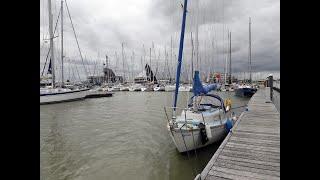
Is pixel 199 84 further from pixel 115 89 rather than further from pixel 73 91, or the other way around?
pixel 115 89

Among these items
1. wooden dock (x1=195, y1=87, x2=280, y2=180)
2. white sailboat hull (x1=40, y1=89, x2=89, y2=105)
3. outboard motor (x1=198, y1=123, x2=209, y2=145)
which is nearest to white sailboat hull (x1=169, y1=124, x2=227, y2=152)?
outboard motor (x1=198, y1=123, x2=209, y2=145)

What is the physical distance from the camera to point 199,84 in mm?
10594

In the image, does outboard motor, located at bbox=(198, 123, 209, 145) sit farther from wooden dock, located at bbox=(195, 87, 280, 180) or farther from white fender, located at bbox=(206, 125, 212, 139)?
wooden dock, located at bbox=(195, 87, 280, 180)

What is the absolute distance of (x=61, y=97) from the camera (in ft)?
108

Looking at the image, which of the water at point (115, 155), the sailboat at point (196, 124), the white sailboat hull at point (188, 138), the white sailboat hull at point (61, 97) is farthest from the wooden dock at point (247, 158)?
the white sailboat hull at point (61, 97)

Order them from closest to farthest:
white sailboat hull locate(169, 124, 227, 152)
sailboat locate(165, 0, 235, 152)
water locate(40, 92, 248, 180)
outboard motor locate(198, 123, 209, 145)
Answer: water locate(40, 92, 248, 180), white sailboat hull locate(169, 124, 227, 152), sailboat locate(165, 0, 235, 152), outboard motor locate(198, 123, 209, 145)

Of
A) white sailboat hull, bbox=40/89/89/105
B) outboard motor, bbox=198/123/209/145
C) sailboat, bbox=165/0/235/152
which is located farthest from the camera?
white sailboat hull, bbox=40/89/89/105

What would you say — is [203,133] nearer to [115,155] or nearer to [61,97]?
[115,155]

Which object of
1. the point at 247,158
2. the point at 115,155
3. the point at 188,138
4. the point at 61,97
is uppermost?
the point at 61,97

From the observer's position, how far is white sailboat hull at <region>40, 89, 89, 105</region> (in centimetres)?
3095

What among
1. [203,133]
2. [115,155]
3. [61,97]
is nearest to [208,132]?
[203,133]

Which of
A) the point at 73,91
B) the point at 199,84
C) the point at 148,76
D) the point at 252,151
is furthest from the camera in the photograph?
the point at 148,76

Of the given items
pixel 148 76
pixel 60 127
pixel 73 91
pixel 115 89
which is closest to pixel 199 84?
pixel 60 127
